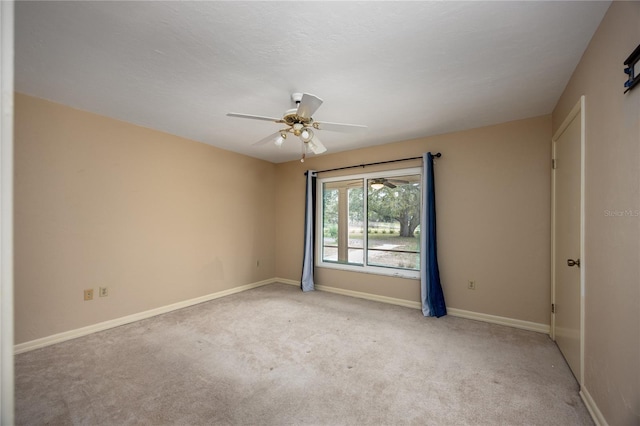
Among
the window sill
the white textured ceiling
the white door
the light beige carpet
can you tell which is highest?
the white textured ceiling

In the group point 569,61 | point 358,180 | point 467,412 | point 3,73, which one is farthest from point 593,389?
point 358,180

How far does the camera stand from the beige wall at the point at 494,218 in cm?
321

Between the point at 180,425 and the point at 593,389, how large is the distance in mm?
2617

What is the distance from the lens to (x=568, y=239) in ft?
8.11

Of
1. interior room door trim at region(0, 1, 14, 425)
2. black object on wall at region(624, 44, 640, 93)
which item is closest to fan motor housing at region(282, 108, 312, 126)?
black object on wall at region(624, 44, 640, 93)

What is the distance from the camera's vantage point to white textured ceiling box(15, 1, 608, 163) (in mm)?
1652

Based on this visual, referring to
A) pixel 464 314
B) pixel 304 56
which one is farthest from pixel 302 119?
pixel 464 314

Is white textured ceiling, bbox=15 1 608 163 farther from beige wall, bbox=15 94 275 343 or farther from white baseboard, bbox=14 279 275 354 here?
white baseboard, bbox=14 279 275 354

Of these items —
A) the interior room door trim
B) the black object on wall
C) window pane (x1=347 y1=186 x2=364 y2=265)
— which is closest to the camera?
the interior room door trim

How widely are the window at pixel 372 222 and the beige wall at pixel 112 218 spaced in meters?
1.57

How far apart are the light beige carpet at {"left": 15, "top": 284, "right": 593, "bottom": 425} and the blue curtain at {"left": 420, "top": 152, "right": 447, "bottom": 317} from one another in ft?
0.82

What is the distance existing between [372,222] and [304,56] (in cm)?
297

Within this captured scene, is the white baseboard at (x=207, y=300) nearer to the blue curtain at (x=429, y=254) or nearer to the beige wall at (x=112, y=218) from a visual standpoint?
the beige wall at (x=112, y=218)

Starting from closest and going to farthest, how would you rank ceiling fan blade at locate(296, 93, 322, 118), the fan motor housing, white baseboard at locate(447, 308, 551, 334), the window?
ceiling fan blade at locate(296, 93, 322, 118) → the fan motor housing → white baseboard at locate(447, 308, 551, 334) → the window
